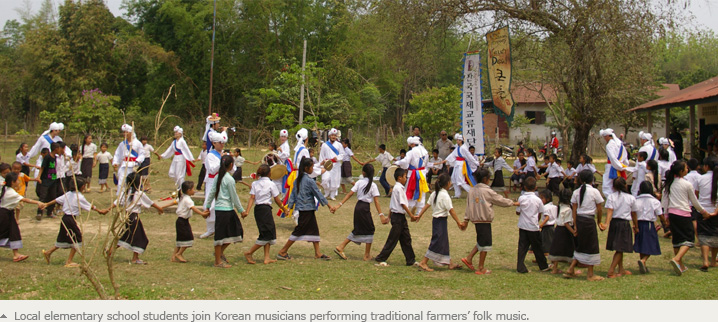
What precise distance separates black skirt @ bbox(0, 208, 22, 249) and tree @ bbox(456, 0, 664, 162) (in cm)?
1170

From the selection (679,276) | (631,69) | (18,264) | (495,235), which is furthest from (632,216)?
(631,69)

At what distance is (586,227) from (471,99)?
8492 mm

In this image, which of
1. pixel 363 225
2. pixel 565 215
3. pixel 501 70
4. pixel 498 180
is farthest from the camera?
pixel 498 180

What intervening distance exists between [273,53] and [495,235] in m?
25.3

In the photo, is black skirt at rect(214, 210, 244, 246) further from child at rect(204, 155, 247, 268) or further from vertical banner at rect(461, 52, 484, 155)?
vertical banner at rect(461, 52, 484, 155)

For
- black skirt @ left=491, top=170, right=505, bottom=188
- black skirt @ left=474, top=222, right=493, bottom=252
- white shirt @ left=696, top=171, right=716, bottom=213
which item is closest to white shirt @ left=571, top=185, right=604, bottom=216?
black skirt @ left=474, top=222, right=493, bottom=252

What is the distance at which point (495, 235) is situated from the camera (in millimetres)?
10641

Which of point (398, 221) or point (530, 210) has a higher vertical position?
point (530, 210)

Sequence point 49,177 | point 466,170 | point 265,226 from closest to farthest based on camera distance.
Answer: point 265,226
point 49,177
point 466,170

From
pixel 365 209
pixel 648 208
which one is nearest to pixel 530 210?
pixel 648 208

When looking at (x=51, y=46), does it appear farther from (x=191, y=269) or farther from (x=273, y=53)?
(x=191, y=269)

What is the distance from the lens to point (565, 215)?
7527mm

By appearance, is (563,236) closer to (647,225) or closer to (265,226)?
(647,225)

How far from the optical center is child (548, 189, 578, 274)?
24.7 ft
